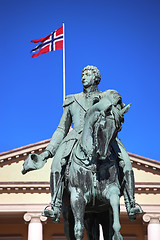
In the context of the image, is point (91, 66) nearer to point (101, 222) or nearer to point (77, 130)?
point (77, 130)

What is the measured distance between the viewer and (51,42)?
125 ft

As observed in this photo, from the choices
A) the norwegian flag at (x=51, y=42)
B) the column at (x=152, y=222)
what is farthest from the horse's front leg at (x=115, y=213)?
the column at (x=152, y=222)

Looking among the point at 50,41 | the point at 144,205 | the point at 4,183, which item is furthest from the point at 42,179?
the point at 50,41

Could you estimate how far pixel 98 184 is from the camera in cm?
720

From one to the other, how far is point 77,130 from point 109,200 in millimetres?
1021

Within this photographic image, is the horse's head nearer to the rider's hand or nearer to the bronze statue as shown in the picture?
the bronze statue

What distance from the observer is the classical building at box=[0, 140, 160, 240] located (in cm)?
4056

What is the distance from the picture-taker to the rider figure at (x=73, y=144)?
7.33m

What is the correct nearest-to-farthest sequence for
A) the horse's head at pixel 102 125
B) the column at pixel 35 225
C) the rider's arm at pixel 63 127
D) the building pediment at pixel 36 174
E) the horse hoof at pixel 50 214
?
the horse's head at pixel 102 125 < the horse hoof at pixel 50 214 < the rider's arm at pixel 63 127 < the column at pixel 35 225 < the building pediment at pixel 36 174

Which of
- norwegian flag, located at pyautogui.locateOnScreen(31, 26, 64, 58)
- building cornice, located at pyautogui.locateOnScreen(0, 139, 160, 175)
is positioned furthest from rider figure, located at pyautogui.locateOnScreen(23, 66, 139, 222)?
building cornice, located at pyautogui.locateOnScreen(0, 139, 160, 175)

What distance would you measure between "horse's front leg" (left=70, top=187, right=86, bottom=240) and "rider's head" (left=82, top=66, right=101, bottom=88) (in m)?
1.42

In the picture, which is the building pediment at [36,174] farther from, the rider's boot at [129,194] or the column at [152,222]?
the rider's boot at [129,194]

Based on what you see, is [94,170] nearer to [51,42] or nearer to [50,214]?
[50,214]

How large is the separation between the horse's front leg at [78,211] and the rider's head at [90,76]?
1.42 meters
